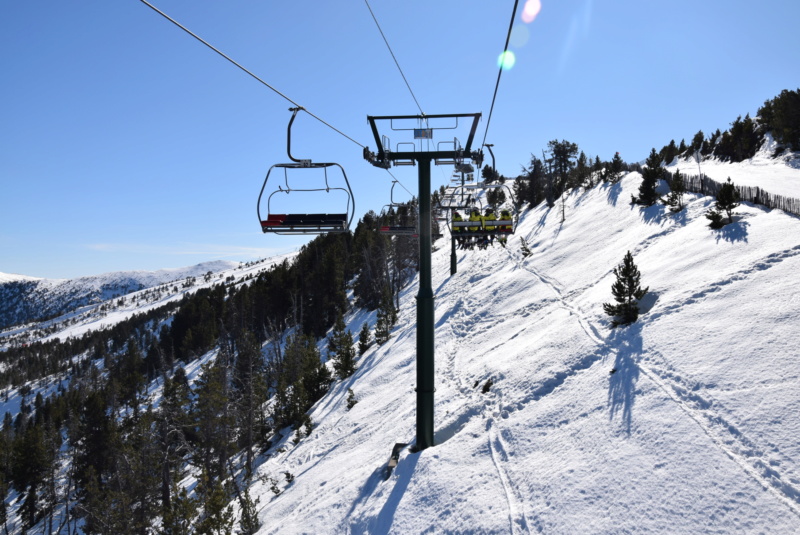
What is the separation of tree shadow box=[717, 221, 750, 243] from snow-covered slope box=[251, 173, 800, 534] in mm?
86

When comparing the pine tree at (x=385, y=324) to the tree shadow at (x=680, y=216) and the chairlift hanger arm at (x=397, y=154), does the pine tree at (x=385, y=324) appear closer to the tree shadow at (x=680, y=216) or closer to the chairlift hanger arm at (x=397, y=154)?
the tree shadow at (x=680, y=216)

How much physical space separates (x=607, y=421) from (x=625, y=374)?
174cm

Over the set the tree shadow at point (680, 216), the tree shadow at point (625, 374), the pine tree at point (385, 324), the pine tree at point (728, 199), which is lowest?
the pine tree at point (385, 324)

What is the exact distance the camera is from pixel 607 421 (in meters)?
8.36

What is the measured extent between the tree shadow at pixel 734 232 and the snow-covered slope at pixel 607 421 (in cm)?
9

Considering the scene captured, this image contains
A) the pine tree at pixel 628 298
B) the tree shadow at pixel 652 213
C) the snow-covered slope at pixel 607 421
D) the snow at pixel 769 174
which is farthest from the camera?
the tree shadow at pixel 652 213

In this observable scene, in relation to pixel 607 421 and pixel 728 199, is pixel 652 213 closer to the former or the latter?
pixel 728 199

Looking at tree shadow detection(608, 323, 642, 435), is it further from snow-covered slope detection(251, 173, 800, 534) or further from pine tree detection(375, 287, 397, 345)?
pine tree detection(375, 287, 397, 345)

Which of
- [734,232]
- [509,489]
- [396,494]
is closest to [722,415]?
[509,489]

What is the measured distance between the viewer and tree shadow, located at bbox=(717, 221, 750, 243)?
13895 mm

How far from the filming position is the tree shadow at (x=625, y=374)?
8.46 metres

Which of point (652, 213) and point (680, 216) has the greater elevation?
point (652, 213)

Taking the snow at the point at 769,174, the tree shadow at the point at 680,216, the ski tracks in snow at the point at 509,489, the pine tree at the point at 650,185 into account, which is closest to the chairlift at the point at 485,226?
the tree shadow at the point at 680,216

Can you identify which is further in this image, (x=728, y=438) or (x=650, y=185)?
(x=650, y=185)
